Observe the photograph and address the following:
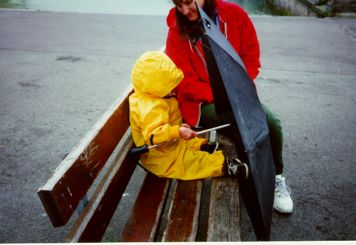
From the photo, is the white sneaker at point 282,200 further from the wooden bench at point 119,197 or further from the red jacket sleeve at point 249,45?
the red jacket sleeve at point 249,45

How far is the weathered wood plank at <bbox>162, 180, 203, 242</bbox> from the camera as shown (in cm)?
178

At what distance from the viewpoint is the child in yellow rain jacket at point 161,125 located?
2152 mm

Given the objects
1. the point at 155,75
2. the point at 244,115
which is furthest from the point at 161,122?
the point at 244,115

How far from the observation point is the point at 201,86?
2.54m

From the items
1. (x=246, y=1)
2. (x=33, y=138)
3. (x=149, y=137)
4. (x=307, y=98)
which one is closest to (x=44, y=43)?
(x=33, y=138)

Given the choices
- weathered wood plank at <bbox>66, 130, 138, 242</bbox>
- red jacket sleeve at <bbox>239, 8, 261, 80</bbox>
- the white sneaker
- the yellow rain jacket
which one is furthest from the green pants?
weathered wood plank at <bbox>66, 130, 138, 242</bbox>

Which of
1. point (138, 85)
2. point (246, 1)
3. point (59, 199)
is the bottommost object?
point (246, 1)

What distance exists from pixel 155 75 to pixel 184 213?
891mm

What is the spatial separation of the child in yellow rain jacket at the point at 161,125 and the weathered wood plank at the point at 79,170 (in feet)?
0.49

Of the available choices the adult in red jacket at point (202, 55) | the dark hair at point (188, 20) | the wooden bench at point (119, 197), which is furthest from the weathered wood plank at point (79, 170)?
the dark hair at point (188, 20)

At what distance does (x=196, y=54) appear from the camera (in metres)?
2.54

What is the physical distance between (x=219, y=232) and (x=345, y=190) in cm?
176

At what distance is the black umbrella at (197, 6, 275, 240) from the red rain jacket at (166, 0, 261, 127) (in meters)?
0.72

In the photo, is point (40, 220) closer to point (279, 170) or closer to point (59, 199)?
point (59, 199)
